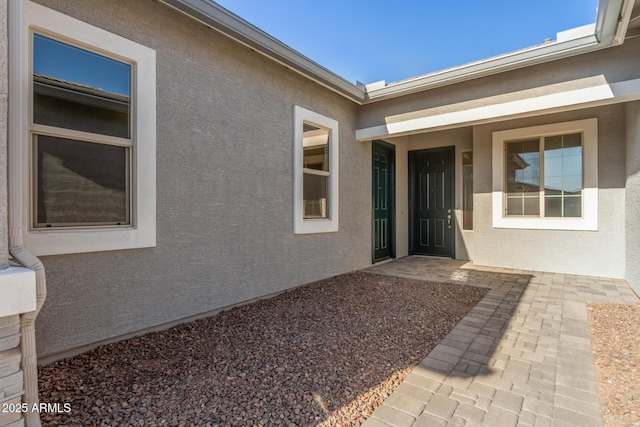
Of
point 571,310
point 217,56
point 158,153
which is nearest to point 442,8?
point 217,56

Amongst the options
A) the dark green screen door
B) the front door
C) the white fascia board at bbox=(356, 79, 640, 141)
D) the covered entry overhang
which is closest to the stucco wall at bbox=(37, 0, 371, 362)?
the covered entry overhang

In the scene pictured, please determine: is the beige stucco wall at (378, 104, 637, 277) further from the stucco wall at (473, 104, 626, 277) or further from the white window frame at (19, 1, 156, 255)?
the white window frame at (19, 1, 156, 255)

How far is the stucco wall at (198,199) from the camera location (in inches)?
109

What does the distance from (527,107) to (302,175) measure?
11.4 feet

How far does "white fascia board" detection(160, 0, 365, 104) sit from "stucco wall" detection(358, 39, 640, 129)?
1.13 m

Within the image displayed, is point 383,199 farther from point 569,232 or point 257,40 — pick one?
point 257,40

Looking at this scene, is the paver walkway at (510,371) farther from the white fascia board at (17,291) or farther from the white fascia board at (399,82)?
the white fascia board at (399,82)

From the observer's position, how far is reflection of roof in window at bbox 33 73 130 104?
8.48 feet

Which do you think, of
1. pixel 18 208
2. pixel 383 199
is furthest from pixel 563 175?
pixel 18 208

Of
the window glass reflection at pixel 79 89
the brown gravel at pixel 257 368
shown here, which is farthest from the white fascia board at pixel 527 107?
the window glass reflection at pixel 79 89

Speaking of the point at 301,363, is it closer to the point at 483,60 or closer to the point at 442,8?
the point at 483,60

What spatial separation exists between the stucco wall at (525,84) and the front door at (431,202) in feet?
8.99

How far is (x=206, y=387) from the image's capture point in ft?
7.53

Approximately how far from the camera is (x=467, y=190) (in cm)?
755
